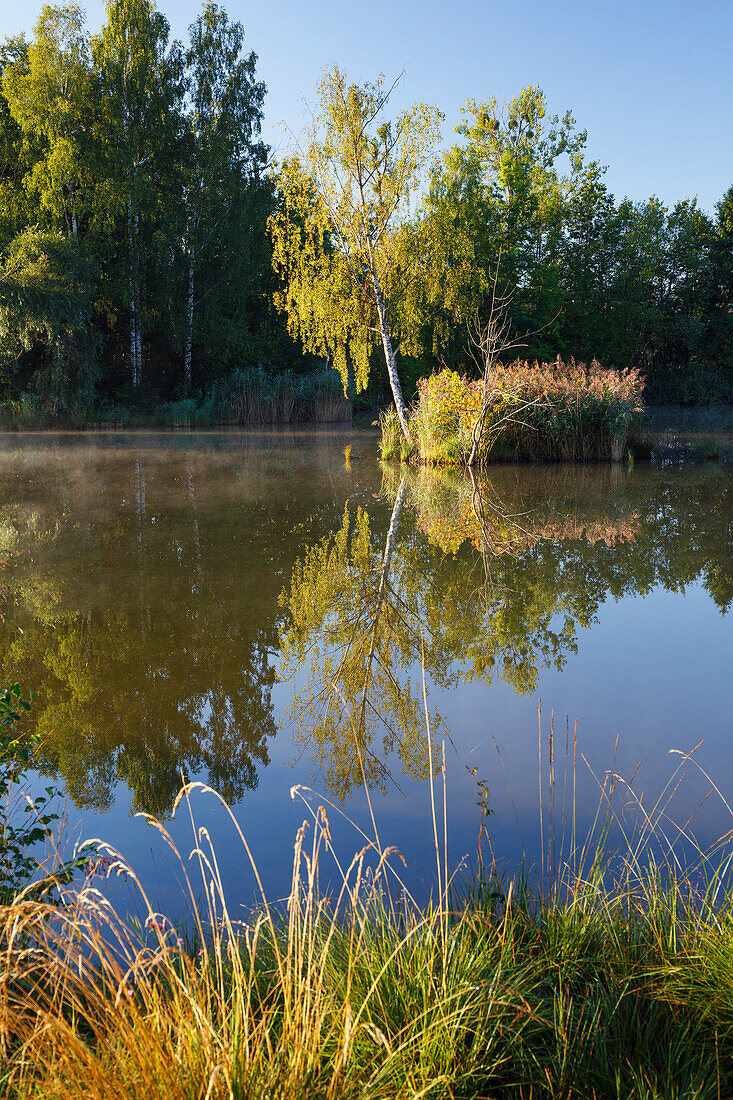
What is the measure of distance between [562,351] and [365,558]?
30.1 meters

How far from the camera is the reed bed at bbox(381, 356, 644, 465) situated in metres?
16.1

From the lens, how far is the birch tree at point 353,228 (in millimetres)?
18516

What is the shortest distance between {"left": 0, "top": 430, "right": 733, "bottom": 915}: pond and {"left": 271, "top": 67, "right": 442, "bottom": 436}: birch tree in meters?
9.00

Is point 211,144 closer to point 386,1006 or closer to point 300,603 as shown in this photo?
point 300,603

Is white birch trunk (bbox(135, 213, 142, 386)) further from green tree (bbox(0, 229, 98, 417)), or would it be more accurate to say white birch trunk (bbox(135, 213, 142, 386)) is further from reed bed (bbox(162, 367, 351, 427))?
green tree (bbox(0, 229, 98, 417))

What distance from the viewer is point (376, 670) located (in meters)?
5.26

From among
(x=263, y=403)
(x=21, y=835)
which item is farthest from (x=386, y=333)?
(x=21, y=835)

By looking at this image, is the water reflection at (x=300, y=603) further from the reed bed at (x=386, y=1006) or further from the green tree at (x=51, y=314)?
the green tree at (x=51, y=314)

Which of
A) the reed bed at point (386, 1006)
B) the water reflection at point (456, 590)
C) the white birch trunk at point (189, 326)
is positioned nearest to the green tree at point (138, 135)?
the white birch trunk at point (189, 326)

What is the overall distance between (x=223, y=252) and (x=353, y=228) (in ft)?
42.5

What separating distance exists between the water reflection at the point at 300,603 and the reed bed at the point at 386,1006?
1.48m

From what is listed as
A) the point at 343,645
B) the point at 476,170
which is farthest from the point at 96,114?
the point at 343,645


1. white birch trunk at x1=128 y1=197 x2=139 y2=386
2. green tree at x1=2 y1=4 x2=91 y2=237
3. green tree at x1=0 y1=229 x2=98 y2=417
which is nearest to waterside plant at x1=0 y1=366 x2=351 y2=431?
white birch trunk at x1=128 y1=197 x2=139 y2=386

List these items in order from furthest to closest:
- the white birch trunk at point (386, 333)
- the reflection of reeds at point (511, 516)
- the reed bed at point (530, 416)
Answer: the white birch trunk at point (386, 333) < the reed bed at point (530, 416) < the reflection of reeds at point (511, 516)
